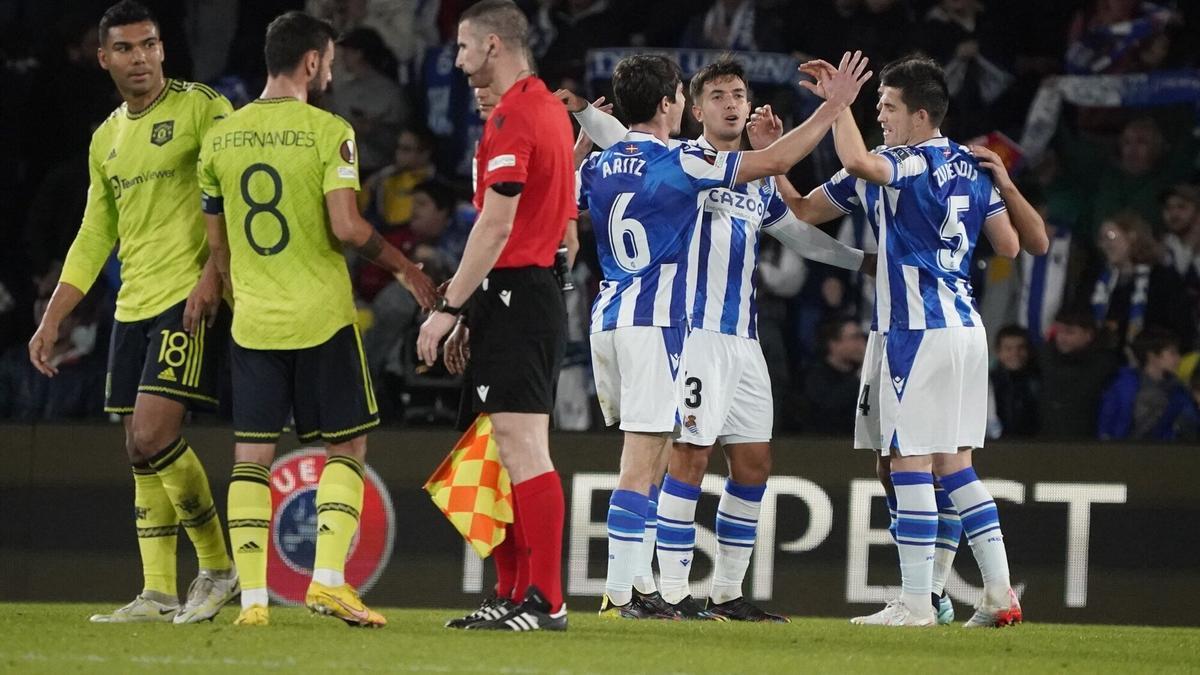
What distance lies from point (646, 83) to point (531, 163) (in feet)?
4.64

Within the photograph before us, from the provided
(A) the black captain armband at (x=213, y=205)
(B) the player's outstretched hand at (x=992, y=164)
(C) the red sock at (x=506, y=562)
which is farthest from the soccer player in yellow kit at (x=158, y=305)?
(B) the player's outstretched hand at (x=992, y=164)

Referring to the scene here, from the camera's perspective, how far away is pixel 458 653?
552 cm

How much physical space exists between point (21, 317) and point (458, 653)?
6.54 metres

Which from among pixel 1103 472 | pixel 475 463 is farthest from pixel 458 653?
pixel 1103 472

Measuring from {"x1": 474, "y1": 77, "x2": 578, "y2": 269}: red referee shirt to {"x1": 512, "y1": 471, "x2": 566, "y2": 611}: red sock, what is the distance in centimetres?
74

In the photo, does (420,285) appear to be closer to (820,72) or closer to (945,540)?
(820,72)

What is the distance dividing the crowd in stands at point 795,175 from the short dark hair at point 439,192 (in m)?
0.02

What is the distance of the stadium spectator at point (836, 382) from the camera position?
10323 millimetres

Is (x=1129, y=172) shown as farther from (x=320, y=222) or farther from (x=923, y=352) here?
(x=320, y=222)

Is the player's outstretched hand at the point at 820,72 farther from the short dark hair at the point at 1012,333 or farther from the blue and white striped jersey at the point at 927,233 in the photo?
the short dark hair at the point at 1012,333

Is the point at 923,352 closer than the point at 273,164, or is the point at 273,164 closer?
the point at 273,164

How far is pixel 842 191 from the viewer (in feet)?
25.1

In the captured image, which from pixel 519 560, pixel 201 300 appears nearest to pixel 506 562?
pixel 519 560

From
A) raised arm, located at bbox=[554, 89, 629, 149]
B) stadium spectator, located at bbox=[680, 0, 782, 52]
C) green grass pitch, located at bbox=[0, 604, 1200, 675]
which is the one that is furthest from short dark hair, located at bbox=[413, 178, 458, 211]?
green grass pitch, located at bbox=[0, 604, 1200, 675]
